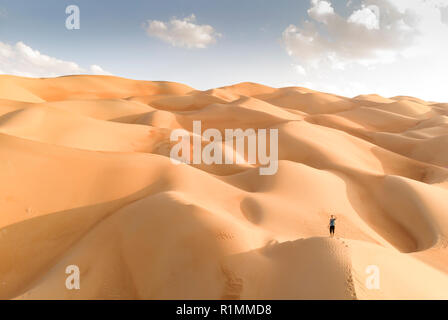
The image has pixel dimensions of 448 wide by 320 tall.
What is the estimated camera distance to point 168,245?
18.9 ft

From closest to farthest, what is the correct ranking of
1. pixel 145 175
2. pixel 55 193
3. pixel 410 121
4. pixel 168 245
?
pixel 168 245 < pixel 55 193 < pixel 145 175 < pixel 410 121

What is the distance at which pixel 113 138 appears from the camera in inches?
636

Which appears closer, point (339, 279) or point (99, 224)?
point (339, 279)

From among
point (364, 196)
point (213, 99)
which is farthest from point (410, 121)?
point (364, 196)

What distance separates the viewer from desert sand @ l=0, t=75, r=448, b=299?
4980 mm

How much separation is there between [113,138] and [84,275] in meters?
11.4

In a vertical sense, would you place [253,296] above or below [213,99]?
below

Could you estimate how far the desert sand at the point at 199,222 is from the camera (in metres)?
4.98

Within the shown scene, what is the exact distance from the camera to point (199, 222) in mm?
6016
